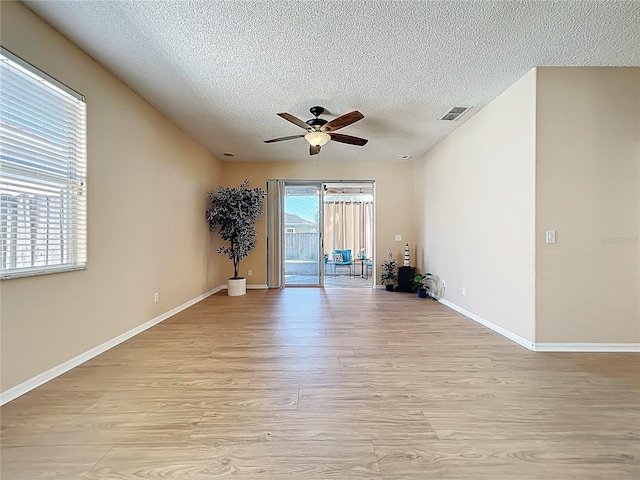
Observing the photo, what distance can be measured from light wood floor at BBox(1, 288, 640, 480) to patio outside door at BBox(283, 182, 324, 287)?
373 cm

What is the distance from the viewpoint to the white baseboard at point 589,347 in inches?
109

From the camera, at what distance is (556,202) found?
279 centimetres

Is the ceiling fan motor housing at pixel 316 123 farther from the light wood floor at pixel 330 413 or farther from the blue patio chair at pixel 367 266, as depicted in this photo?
the blue patio chair at pixel 367 266

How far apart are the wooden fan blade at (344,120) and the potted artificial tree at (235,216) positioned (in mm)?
2370

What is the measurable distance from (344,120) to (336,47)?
985mm

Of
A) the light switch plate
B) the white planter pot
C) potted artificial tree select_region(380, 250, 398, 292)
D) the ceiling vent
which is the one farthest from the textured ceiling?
potted artificial tree select_region(380, 250, 398, 292)

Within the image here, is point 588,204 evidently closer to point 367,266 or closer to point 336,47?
point 336,47

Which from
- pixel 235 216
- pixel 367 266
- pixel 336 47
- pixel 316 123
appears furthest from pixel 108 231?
pixel 367 266

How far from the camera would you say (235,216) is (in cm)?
528

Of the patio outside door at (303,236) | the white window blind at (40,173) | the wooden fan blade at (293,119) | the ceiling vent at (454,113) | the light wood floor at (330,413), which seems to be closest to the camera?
the light wood floor at (330,413)

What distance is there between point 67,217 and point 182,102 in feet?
6.15

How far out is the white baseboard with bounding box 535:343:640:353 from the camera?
2766mm

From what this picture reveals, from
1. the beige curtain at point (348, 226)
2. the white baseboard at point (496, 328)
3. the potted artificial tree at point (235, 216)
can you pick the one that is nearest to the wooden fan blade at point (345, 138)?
the potted artificial tree at point (235, 216)

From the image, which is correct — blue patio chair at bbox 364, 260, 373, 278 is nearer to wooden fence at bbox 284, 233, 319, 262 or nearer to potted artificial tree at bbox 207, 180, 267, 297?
wooden fence at bbox 284, 233, 319, 262
